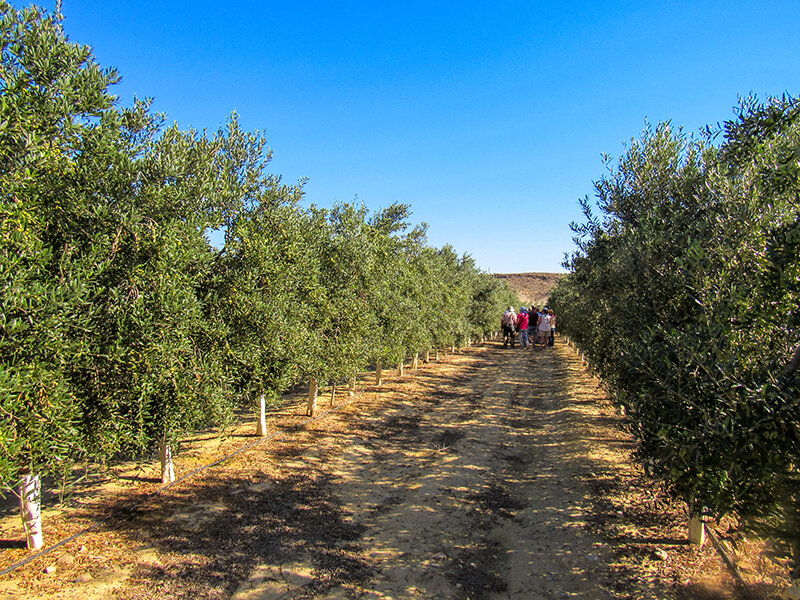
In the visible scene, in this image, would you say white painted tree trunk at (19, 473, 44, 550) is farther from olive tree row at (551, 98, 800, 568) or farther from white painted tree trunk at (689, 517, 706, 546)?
white painted tree trunk at (689, 517, 706, 546)

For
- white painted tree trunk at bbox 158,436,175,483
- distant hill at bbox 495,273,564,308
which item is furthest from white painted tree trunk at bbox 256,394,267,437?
distant hill at bbox 495,273,564,308

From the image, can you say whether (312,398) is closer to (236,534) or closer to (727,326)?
(236,534)

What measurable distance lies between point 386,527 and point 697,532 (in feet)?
17.6

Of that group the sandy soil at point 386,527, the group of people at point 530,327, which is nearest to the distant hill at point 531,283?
the group of people at point 530,327

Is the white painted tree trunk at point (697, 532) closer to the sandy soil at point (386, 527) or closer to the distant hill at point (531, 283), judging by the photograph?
the sandy soil at point (386, 527)

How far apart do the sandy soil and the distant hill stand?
362 feet

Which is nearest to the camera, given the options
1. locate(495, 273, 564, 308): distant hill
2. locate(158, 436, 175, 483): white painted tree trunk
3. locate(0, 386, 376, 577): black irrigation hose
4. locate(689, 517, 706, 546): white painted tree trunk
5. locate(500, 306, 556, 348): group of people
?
locate(0, 386, 376, 577): black irrigation hose

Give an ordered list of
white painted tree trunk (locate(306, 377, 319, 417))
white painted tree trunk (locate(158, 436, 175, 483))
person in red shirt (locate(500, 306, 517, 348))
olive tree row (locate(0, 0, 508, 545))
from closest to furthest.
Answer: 1. olive tree row (locate(0, 0, 508, 545))
2. white painted tree trunk (locate(158, 436, 175, 483))
3. white painted tree trunk (locate(306, 377, 319, 417))
4. person in red shirt (locate(500, 306, 517, 348))

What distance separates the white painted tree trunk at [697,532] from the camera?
22.8 ft

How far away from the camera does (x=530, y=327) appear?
44.5 meters

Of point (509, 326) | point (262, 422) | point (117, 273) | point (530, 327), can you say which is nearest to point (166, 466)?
point (262, 422)

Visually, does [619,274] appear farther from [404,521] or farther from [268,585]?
[268,585]

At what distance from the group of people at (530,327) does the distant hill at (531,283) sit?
75.8m

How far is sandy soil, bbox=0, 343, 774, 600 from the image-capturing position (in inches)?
246
